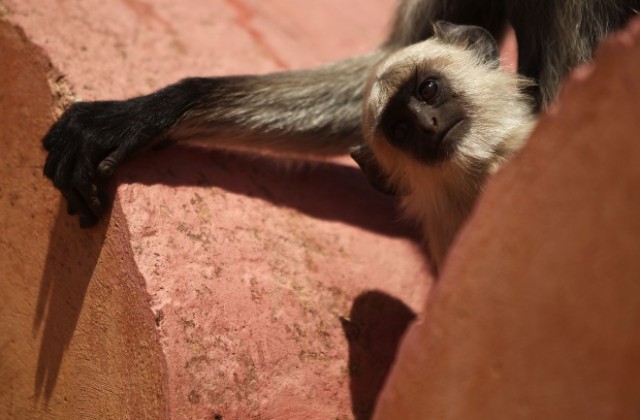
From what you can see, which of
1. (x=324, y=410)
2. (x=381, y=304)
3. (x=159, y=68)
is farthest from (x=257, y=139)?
(x=324, y=410)

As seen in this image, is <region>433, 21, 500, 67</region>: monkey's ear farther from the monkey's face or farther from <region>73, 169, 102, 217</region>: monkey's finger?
<region>73, 169, 102, 217</region>: monkey's finger

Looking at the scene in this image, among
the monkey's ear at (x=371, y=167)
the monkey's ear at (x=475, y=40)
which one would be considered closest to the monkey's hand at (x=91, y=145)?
the monkey's ear at (x=371, y=167)

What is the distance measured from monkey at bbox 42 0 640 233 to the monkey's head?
6.9 inches

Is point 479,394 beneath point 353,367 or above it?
above

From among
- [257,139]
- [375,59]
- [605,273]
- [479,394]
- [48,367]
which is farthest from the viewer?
[375,59]

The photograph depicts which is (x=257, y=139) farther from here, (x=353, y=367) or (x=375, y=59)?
(x=353, y=367)

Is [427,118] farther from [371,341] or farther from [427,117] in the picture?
[371,341]

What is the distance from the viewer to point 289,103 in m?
3.02

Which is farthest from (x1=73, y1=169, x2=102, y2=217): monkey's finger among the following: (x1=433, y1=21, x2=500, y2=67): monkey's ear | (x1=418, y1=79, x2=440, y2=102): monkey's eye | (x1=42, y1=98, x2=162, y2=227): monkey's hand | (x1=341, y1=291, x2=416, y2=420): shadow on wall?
(x1=433, y1=21, x2=500, y2=67): monkey's ear

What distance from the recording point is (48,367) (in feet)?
8.25

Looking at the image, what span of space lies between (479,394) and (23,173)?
1.74 metres

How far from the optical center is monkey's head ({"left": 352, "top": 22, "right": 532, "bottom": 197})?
8.02 ft

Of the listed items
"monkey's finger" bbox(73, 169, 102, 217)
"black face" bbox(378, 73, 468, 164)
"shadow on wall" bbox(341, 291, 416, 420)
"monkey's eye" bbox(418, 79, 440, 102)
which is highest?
"monkey's eye" bbox(418, 79, 440, 102)

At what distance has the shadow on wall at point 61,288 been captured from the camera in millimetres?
2430
